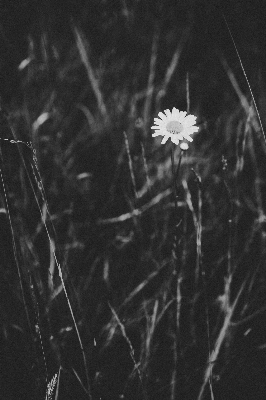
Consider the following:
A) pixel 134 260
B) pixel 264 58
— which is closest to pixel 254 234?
pixel 134 260

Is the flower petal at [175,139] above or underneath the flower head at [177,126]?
underneath

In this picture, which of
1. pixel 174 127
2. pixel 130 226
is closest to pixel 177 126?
pixel 174 127

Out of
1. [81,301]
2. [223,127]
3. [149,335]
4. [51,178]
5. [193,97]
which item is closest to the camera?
[149,335]

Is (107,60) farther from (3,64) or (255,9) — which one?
(255,9)

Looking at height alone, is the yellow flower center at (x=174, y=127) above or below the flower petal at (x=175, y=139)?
above

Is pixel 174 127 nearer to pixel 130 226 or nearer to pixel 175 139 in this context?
pixel 175 139
